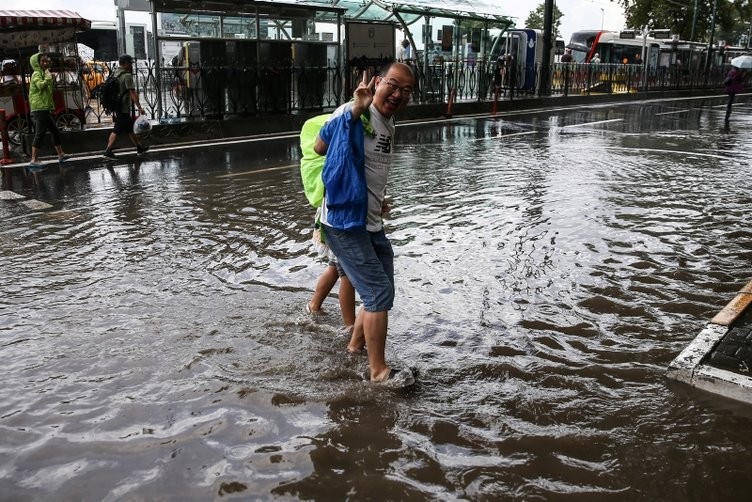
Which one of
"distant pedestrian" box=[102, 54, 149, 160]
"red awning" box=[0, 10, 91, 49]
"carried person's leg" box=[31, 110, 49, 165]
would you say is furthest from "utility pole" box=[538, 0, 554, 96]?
"carried person's leg" box=[31, 110, 49, 165]

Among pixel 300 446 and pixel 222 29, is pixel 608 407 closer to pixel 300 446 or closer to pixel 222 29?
pixel 300 446

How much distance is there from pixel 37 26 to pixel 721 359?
13.2 meters

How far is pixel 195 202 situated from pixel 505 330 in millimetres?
5199

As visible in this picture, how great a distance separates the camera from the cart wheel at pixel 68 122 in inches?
522

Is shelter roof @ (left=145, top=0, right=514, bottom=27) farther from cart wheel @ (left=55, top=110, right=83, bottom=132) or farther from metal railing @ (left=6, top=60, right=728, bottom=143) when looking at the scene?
cart wheel @ (left=55, top=110, right=83, bottom=132)

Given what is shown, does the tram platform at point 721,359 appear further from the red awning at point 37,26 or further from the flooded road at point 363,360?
the red awning at point 37,26

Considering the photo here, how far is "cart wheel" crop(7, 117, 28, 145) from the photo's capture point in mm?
12975

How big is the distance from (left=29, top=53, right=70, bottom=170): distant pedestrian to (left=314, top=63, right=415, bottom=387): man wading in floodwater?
30.1 ft

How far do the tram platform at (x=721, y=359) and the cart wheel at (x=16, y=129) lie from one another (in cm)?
1240

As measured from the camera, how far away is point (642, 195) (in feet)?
31.2

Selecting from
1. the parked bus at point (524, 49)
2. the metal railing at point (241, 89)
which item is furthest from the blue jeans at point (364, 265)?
the parked bus at point (524, 49)

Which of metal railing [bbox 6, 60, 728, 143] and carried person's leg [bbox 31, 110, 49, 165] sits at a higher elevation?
metal railing [bbox 6, 60, 728, 143]

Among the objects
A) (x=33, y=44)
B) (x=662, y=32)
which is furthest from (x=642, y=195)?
(x=662, y=32)

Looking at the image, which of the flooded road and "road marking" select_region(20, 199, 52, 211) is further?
"road marking" select_region(20, 199, 52, 211)
